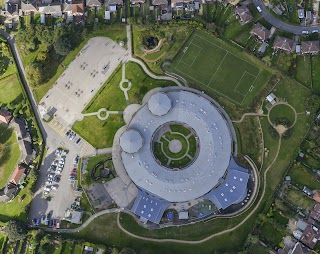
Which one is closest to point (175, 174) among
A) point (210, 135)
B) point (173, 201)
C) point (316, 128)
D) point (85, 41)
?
point (173, 201)

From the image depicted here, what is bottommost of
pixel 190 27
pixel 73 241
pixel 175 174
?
pixel 73 241

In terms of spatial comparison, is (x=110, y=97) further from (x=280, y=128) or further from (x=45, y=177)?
(x=280, y=128)

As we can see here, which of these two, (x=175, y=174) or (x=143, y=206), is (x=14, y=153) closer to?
(x=143, y=206)

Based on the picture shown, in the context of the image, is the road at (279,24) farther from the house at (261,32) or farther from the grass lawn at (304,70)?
the grass lawn at (304,70)

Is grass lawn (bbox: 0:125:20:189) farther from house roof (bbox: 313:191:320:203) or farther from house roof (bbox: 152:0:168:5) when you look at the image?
house roof (bbox: 313:191:320:203)

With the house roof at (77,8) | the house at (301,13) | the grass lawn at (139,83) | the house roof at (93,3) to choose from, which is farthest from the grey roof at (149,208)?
the house at (301,13)
